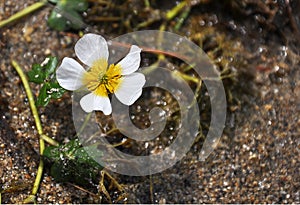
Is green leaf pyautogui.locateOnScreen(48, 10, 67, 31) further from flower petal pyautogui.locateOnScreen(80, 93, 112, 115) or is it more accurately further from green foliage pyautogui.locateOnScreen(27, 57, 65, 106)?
flower petal pyautogui.locateOnScreen(80, 93, 112, 115)

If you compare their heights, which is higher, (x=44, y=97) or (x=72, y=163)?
(x=44, y=97)

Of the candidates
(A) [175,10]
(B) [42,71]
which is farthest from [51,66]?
(A) [175,10]

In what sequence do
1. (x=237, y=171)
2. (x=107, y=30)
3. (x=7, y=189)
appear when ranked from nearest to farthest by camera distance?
(x=7, y=189)
(x=237, y=171)
(x=107, y=30)

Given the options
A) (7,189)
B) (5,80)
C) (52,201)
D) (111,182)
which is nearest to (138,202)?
(111,182)

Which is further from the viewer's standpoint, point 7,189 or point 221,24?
point 221,24

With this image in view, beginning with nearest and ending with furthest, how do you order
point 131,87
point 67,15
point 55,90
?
point 131,87 → point 55,90 → point 67,15

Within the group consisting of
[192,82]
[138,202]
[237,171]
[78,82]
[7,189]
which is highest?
[78,82]

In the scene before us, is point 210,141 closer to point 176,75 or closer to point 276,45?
point 176,75

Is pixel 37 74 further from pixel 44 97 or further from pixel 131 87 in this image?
pixel 131 87
